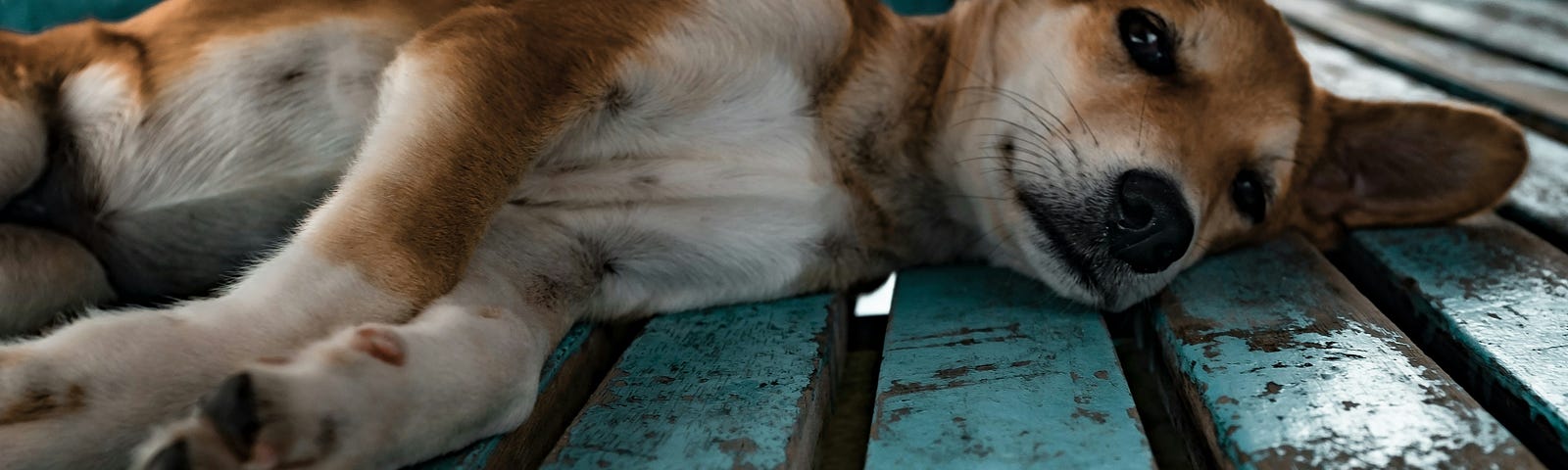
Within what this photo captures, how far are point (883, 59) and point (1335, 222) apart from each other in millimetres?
1115

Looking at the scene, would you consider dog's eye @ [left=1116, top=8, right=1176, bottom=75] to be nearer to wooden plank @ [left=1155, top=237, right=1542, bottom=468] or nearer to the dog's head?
the dog's head

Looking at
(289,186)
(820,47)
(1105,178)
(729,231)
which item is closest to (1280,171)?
(1105,178)

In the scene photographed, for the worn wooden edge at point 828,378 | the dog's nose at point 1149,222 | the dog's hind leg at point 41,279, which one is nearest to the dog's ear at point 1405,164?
the dog's nose at point 1149,222

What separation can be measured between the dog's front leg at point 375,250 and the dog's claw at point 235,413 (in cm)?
27

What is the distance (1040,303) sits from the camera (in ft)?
6.53

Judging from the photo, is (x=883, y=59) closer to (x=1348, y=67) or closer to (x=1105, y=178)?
(x=1105, y=178)

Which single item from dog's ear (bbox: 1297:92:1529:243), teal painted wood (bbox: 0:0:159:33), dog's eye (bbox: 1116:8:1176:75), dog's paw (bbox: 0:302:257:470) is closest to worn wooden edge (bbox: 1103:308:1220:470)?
dog's eye (bbox: 1116:8:1176:75)

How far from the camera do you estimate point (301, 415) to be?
109 centimetres

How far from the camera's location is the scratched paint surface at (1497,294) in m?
1.45

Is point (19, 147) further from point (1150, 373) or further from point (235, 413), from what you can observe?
point (1150, 373)

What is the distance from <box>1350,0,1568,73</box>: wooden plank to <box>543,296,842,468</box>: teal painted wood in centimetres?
321

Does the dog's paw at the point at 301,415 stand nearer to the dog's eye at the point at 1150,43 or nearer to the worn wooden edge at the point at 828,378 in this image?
the worn wooden edge at the point at 828,378

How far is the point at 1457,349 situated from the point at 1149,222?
1.61 feet

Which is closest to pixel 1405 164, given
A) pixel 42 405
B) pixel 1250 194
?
pixel 1250 194
